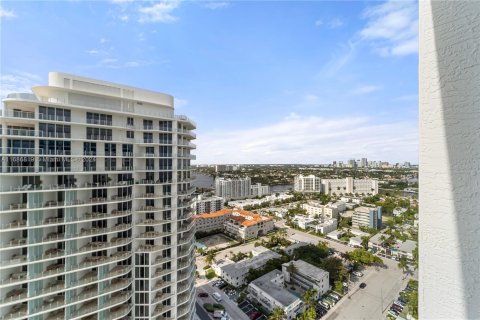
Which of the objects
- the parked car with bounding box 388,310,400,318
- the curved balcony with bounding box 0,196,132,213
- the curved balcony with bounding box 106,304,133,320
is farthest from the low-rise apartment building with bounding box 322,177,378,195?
the curved balcony with bounding box 0,196,132,213

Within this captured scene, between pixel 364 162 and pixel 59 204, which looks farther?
pixel 364 162

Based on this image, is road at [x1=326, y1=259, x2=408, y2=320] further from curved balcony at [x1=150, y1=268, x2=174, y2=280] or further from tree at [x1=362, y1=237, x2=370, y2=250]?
curved balcony at [x1=150, y1=268, x2=174, y2=280]

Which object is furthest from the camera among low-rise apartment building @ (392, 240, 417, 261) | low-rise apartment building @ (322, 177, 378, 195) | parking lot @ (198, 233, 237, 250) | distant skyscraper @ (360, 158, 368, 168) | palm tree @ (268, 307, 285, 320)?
distant skyscraper @ (360, 158, 368, 168)

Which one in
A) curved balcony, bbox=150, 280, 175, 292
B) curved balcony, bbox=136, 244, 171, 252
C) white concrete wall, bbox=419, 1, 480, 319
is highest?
white concrete wall, bbox=419, 1, 480, 319

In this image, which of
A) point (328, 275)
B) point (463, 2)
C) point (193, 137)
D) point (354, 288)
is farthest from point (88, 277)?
point (354, 288)

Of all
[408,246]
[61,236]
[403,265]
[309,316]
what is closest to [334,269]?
[403,265]

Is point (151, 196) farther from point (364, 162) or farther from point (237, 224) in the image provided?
point (364, 162)

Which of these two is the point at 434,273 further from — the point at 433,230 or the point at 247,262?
the point at 247,262
